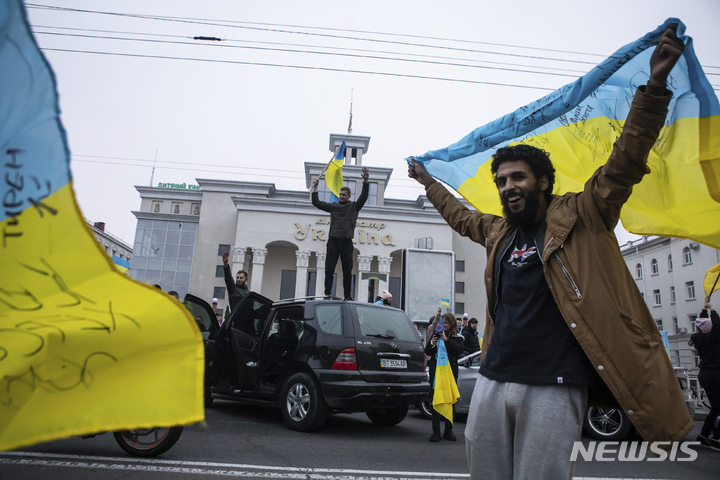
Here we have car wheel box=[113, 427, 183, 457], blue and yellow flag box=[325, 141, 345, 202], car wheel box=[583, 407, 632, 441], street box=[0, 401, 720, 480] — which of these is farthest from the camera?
blue and yellow flag box=[325, 141, 345, 202]

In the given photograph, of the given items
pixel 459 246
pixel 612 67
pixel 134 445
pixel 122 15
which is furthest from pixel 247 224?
pixel 612 67

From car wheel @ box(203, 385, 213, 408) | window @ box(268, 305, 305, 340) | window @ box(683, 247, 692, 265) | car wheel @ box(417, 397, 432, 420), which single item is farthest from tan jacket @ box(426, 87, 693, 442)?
window @ box(683, 247, 692, 265)

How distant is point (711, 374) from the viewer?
7.43m

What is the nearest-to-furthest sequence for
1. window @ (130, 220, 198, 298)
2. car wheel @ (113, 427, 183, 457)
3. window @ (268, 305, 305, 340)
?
1. car wheel @ (113, 427, 183, 457)
2. window @ (268, 305, 305, 340)
3. window @ (130, 220, 198, 298)

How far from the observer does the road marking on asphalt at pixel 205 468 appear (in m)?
4.72

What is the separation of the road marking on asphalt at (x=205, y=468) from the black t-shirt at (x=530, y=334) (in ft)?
10.2

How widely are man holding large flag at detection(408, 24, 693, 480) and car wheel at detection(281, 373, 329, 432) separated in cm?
483

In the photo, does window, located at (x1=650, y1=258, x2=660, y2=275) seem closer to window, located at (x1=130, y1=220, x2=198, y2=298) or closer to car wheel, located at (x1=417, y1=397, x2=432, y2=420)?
window, located at (x1=130, y1=220, x2=198, y2=298)

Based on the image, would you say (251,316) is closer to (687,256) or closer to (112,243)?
(687,256)

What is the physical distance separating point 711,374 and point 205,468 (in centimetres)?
725

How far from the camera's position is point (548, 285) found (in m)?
2.22

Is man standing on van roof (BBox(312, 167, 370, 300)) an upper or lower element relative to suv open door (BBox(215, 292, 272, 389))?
upper

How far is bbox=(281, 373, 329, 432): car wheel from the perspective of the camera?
682cm

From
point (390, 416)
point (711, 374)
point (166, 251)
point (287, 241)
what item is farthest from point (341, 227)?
point (166, 251)
